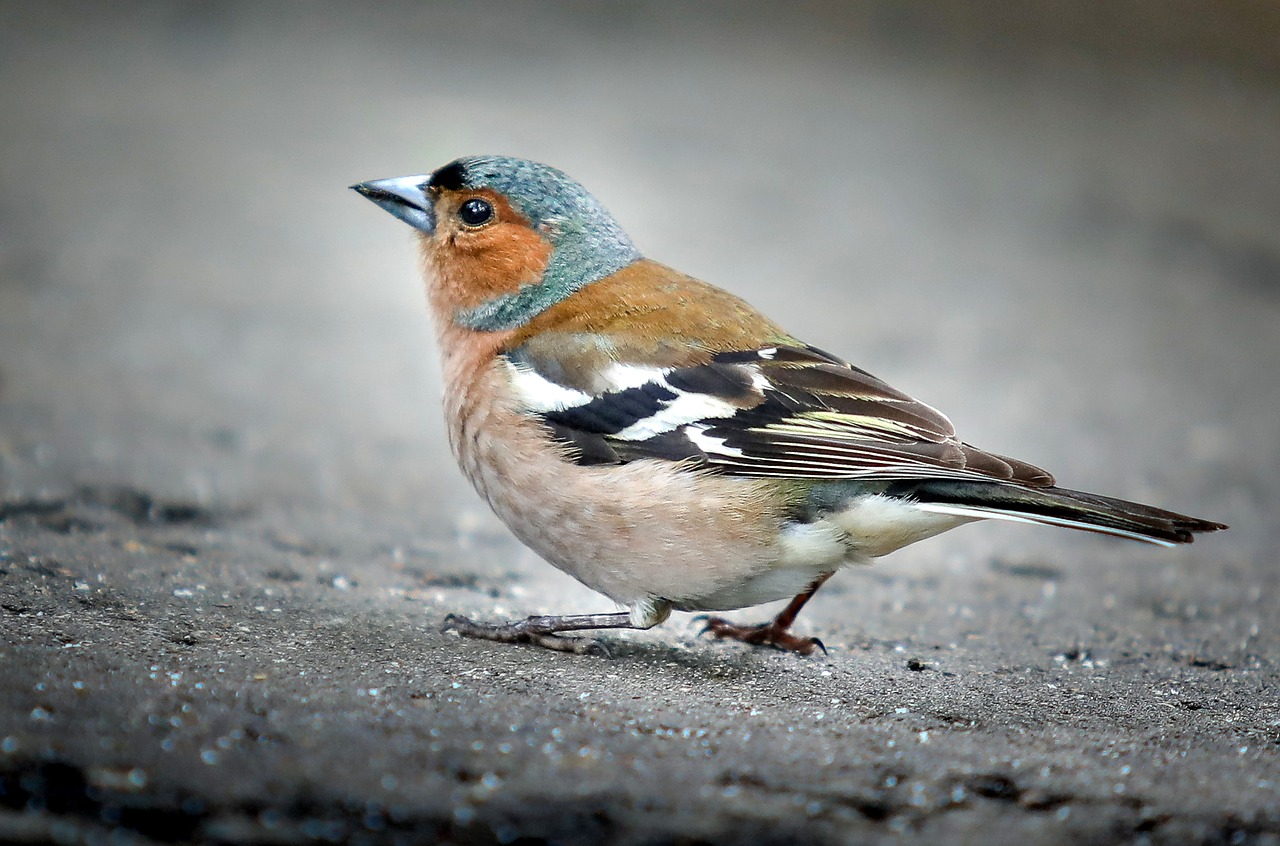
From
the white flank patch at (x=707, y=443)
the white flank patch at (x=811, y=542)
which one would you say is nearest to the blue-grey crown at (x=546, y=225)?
the white flank patch at (x=707, y=443)

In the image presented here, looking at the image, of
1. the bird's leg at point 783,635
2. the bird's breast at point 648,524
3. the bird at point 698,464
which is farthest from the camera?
the bird's leg at point 783,635

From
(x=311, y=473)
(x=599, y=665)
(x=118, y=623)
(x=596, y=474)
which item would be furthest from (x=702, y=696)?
(x=311, y=473)

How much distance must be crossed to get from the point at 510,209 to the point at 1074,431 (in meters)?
4.08

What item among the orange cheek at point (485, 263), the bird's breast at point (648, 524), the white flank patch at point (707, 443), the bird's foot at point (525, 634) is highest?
the orange cheek at point (485, 263)

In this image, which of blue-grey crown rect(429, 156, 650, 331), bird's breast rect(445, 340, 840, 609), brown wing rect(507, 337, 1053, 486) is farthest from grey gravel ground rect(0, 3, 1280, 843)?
blue-grey crown rect(429, 156, 650, 331)

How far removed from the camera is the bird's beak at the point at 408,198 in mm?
4461

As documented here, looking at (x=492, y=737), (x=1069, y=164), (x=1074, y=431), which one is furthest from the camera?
(x=1069, y=164)

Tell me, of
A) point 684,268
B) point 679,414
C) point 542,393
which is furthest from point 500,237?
point 684,268

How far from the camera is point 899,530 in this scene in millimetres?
3594

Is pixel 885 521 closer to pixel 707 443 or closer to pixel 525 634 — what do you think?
pixel 707 443

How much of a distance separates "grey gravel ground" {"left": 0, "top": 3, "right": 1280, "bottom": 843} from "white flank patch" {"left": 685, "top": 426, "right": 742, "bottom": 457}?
0.68 m

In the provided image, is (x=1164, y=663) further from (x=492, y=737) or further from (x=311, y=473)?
(x=311, y=473)

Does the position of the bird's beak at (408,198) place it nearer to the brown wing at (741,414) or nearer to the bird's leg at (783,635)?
the brown wing at (741,414)

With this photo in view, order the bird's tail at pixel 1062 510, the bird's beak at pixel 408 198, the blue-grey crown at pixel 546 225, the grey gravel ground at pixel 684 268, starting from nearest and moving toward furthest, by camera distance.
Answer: the grey gravel ground at pixel 684 268 → the bird's tail at pixel 1062 510 → the blue-grey crown at pixel 546 225 → the bird's beak at pixel 408 198
